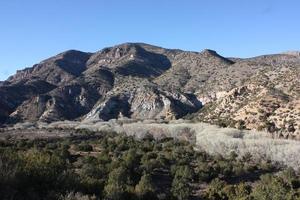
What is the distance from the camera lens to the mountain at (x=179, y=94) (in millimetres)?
82738

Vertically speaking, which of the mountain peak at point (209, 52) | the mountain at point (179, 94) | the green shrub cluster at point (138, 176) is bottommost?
the green shrub cluster at point (138, 176)

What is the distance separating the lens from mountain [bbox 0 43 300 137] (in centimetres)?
8274

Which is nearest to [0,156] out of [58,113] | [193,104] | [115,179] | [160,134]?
[115,179]

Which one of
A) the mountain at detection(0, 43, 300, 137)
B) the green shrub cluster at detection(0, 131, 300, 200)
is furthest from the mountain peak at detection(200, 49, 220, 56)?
the green shrub cluster at detection(0, 131, 300, 200)

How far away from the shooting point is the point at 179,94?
12762cm

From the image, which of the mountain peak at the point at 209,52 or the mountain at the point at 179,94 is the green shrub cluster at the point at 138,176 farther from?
the mountain peak at the point at 209,52

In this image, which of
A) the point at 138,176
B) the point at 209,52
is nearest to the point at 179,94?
the point at 209,52

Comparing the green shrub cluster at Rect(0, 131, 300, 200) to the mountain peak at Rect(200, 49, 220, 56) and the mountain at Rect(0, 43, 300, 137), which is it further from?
the mountain peak at Rect(200, 49, 220, 56)

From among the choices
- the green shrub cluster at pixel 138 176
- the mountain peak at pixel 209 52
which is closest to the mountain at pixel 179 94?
the mountain peak at pixel 209 52

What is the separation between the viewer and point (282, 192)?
34188 millimetres

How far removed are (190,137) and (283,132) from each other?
1336 centimetres

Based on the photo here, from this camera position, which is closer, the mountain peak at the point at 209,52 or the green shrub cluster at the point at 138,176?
the green shrub cluster at the point at 138,176

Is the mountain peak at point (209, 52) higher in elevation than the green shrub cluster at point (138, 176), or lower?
higher

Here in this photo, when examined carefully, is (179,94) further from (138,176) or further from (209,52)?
(138,176)
